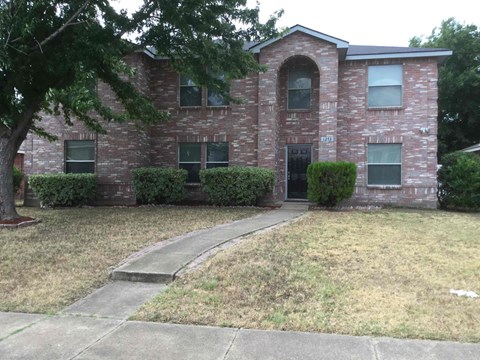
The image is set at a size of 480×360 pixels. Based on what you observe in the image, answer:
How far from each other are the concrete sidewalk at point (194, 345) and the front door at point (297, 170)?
40.8ft

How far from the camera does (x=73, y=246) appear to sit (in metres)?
7.88

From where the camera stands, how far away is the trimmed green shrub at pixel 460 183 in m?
14.6

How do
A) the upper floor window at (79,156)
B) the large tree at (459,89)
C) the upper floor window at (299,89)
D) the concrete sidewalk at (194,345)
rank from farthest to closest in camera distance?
the large tree at (459,89)
the upper floor window at (299,89)
the upper floor window at (79,156)
the concrete sidewalk at (194,345)

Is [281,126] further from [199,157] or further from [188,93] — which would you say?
[188,93]

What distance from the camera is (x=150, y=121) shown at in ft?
43.6

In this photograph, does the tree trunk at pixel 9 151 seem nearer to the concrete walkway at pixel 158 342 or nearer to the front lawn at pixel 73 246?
the front lawn at pixel 73 246

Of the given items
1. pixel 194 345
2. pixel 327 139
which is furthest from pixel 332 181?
pixel 194 345

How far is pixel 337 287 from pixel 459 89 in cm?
2671


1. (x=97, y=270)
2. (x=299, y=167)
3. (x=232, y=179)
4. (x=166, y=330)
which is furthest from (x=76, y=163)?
(x=166, y=330)

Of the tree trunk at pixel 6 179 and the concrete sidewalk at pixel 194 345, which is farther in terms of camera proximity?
the tree trunk at pixel 6 179

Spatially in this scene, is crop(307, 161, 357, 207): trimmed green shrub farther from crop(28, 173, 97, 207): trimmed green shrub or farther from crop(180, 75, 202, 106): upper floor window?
crop(28, 173, 97, 207): trimmed green shrub

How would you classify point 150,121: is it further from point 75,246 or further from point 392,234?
point 392,234

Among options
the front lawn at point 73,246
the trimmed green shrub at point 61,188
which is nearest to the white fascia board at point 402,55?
the front lawn at point 73,246

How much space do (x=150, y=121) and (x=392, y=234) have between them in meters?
8.08
